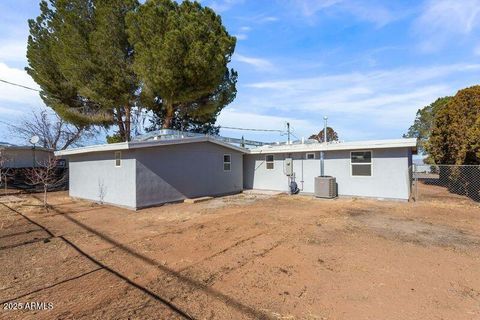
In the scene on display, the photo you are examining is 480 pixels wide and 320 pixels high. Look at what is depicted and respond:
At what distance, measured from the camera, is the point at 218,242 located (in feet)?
18.7

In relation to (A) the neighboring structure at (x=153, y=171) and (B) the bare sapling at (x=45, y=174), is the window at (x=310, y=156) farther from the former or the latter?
(B) the bare sapling at (x=45, y=174)

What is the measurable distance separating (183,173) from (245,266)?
25.2ft

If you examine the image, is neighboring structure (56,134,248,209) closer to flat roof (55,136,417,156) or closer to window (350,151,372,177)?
flat roof (55,136,417,156)

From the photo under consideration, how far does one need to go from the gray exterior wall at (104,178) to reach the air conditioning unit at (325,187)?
7.42m

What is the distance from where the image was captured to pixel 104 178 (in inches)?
439

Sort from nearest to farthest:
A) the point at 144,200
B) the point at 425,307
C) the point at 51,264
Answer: the point at 425,307, the point at 51,264, the point at 144,200

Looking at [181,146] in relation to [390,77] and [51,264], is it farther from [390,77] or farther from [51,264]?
[390,77]

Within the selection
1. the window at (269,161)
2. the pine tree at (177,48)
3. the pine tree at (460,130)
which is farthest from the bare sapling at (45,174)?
the pine tree at (460,130)

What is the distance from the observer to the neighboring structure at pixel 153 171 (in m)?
9.91

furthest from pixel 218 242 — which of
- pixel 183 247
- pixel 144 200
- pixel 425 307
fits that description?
pixel 144 200

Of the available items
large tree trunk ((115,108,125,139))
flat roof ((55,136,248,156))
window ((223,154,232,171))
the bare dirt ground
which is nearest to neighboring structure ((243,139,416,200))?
window ((223,154,232,171))

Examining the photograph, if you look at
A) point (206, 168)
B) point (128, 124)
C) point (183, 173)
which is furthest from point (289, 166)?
point (128, 124)

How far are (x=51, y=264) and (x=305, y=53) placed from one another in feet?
44.8

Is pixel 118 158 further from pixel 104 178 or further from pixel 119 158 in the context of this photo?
pixel 104 178
